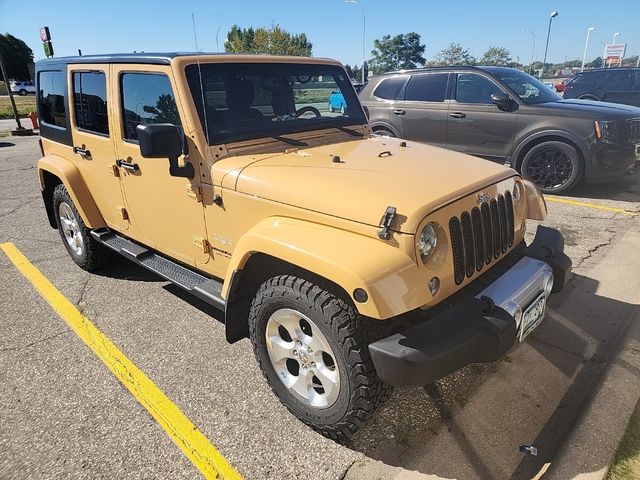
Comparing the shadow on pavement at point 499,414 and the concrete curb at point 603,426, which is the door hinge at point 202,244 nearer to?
the shadow on pavement at point 499,414

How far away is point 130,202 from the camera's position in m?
3.45

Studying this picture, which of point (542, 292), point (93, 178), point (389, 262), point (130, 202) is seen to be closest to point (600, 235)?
point (542, 292)

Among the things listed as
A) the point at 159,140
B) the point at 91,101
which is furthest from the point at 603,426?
the point at 91,101

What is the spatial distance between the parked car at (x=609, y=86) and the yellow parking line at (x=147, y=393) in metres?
15.9

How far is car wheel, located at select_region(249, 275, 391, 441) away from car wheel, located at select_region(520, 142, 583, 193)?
5707 millimetres

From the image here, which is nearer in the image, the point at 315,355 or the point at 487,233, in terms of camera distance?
the point at 315,355

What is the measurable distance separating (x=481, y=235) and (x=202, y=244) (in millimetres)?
1734

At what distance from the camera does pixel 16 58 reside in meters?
62.8

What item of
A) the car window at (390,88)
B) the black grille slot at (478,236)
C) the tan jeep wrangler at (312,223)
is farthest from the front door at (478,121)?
the black grille slot at (478,236)

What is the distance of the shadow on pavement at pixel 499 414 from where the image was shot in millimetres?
2178

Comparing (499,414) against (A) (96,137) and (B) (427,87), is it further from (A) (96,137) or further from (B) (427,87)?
(B) (427,87)

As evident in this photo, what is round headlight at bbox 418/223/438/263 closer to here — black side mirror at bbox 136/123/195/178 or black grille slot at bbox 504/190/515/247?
black grille slot at bbox 504/190/515/247

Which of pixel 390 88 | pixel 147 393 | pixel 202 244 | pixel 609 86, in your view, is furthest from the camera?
pixel 609 86

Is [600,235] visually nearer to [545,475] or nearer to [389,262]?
[545,475]
